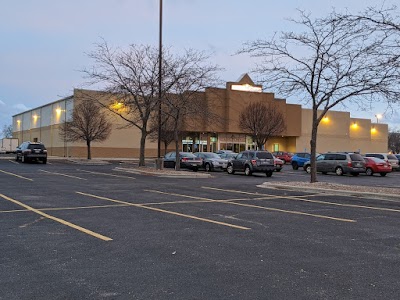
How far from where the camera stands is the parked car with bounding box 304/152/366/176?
29.2m

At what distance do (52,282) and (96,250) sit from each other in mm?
1561

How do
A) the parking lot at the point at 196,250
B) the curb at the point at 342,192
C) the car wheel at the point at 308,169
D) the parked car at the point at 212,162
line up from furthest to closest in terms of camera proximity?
the car wheel at the point at 308,169, the parked car at the point at 212,162, the curb at the point at 342,192, the parking lot at the point at 196,250

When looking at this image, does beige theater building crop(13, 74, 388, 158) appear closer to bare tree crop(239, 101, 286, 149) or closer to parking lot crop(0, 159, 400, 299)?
bare tree crop(239, 101, 286, 149)

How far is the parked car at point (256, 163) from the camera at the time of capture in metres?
26.4

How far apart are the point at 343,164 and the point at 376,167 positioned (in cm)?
311

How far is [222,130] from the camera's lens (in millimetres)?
58719

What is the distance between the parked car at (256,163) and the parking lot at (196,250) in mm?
13979

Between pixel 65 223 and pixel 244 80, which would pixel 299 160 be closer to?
pixel 244 80

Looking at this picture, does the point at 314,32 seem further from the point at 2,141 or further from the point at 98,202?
the point at 2,141

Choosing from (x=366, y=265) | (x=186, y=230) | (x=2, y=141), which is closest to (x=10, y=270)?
(x=186, y=230)

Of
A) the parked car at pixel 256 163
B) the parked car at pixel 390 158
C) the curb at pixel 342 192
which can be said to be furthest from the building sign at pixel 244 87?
the curb at pixel 342 192

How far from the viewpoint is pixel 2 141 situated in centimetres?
7275

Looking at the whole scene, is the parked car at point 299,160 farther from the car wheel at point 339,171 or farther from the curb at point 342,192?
the curb at point 342,192

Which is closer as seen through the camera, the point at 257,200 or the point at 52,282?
the point at 52,282
